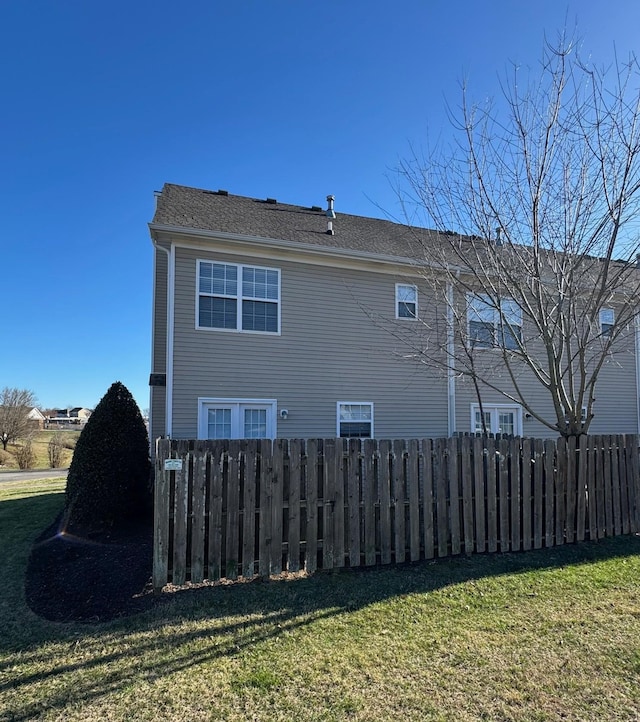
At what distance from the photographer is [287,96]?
10.6m

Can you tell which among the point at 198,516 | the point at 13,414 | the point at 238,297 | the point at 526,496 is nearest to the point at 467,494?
the point at 526,496

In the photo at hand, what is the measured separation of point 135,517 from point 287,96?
31.8 ft

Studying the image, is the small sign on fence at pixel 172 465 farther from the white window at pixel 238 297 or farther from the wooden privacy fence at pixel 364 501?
the white window at pixel 238 297

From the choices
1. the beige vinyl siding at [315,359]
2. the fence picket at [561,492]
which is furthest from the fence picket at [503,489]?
the beige vinyl siding at [315,359]

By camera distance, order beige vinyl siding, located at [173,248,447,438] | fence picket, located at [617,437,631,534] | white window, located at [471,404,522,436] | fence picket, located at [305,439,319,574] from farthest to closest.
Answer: white window, located at [471,404,522,436] < beige vinyl siding, located at [173,248,447,438] < fence picket, located at [617,437,631,534] < fence picket, located at [305,439,319,574]

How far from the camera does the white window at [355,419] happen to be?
10.9m

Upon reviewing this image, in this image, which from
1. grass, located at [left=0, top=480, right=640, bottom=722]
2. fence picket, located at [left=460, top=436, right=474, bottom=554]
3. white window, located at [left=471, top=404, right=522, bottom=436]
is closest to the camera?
grass, located at [left=0, top=480, right=640, bottom=722]

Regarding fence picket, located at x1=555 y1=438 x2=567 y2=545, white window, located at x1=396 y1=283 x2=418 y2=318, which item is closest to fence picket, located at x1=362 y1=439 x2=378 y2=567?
fence picket, located at x1=555 y1=438 x2=567 y2=545

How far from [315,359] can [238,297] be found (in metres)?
2.30

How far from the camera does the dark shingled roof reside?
1016 centimetres

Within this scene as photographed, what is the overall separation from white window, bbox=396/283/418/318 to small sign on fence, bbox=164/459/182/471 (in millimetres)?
8023

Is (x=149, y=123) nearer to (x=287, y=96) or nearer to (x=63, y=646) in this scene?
(x=287, y=96)

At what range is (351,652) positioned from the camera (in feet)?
10.8

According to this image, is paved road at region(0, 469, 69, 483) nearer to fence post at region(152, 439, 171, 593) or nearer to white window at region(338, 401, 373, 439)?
white window at region(338, 401, 373, 439)
